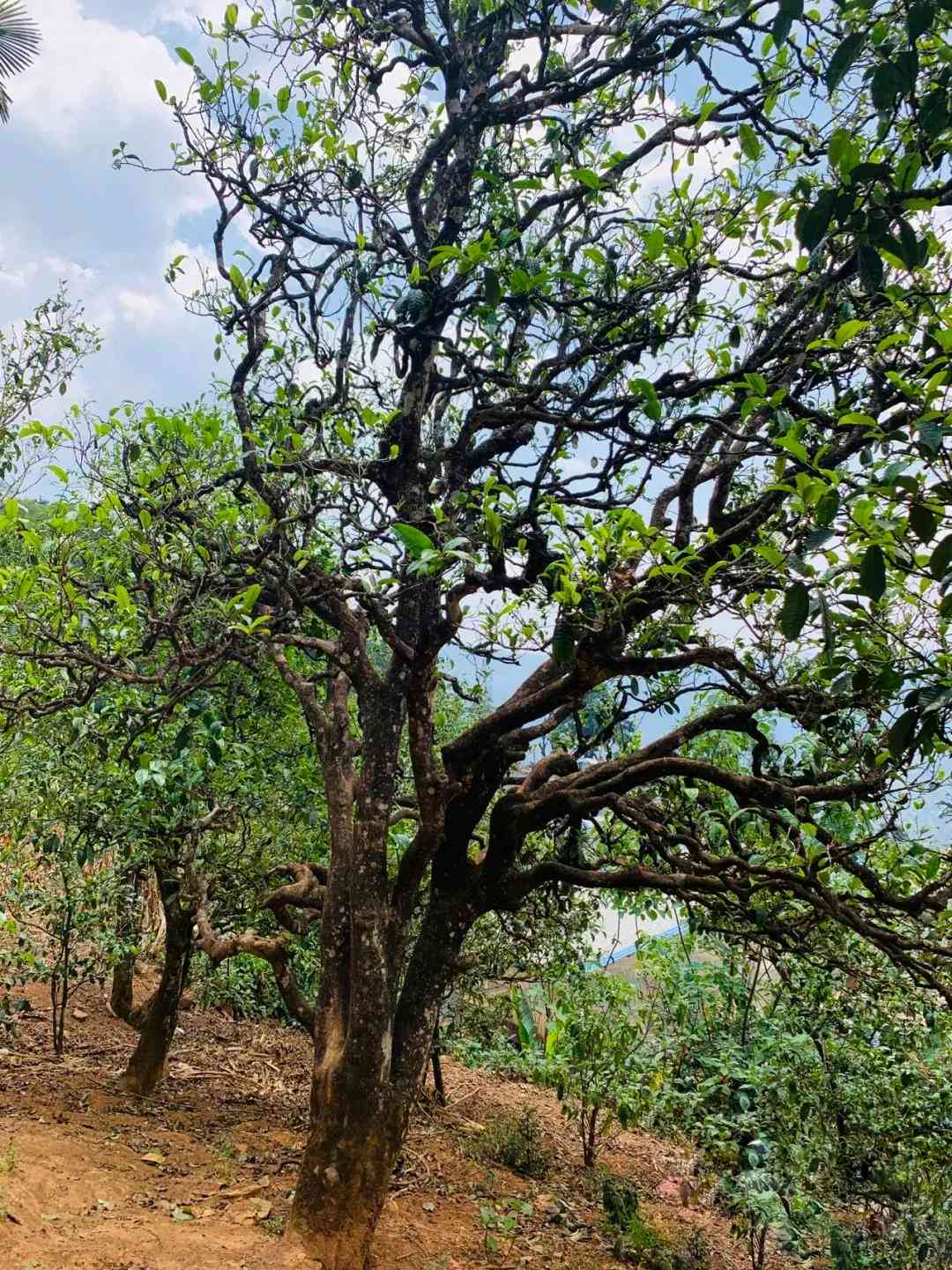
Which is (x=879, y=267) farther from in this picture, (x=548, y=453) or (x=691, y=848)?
(x=691, y=848)

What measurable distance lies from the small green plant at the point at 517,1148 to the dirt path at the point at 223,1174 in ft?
0.51

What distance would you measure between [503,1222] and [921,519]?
5242 millimetres

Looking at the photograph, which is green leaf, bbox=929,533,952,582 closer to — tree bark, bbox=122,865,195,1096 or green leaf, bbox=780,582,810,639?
green leaf, bbox=780,582,810,639

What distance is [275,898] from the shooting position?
504 cm

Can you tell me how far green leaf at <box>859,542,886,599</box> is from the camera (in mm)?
1815

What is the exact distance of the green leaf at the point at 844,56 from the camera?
1.67 metres

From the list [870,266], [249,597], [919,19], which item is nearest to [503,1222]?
[249,597]

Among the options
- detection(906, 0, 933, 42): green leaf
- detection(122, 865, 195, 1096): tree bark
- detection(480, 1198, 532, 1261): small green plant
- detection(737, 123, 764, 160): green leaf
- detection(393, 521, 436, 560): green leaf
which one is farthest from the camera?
detection(122, 865, 195, 1096): tree bark

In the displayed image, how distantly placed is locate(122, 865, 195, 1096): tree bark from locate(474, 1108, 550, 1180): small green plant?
95.3 inches

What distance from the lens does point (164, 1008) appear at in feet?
20.8

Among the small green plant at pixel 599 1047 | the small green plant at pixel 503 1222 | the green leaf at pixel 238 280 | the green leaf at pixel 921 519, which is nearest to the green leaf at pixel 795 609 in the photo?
the green leaf at pixel 921 519

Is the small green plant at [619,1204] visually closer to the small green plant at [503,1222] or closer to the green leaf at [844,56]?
the small green plant at [503,1222]

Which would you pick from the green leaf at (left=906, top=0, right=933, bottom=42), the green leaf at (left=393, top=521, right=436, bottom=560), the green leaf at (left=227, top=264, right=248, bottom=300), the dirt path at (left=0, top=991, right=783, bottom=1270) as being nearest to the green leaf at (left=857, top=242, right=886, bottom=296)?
the green leaf at (left=906, top=0, right=933, bottom=42)

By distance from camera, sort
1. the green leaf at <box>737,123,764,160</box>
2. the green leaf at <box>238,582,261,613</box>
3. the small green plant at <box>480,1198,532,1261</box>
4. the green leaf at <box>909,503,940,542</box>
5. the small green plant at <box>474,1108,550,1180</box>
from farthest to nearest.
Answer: the small green plant at <box>474,1108,550,1180</box> → the small green plant at <box>480,1198,532,1261</box> → the green leaf at <box>238,582,261,613</box> → the green leaf at <box>737,123,764,160</box> → the green leaf at <box>909,503,940,542</box>
